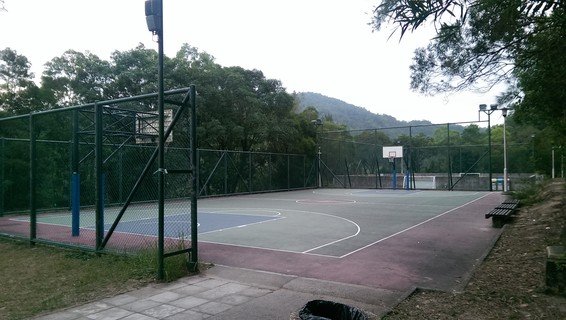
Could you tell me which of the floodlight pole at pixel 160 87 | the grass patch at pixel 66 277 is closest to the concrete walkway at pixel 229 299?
the grass patch at pixel 66 277

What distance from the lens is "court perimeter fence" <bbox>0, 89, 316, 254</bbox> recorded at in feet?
27.2

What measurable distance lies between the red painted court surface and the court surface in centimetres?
1

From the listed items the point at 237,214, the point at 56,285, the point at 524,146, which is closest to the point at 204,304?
the point at 56,285

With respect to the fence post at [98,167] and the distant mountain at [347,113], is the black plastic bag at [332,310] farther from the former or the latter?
the distant mountain at [347,113]

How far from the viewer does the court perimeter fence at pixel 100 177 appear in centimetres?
829

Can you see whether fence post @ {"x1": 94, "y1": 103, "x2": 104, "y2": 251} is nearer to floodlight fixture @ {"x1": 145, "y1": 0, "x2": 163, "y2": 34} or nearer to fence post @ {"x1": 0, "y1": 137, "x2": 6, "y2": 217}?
floodlight fixture @ {"x1": 145, "y1": 0, "x2": 163, "y2": 34}

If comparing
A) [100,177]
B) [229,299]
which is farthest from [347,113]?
[229,299]

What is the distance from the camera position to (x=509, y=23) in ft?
17.5

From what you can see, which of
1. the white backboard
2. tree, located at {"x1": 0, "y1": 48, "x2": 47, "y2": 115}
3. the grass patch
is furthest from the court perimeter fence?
the white backboard

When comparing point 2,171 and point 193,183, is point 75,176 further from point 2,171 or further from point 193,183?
point 2,171

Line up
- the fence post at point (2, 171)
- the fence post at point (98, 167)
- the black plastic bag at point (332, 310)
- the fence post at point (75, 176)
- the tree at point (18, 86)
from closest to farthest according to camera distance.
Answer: the black plastic bag at point (332, 310), the fence post at point (98, 167), the fence post at point (75, 176), the fence post at point (2, 171), the tree at point (18, 86)

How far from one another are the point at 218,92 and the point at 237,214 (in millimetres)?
12423

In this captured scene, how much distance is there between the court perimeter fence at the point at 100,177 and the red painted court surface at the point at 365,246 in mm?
1313

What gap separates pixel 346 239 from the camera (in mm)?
9234
